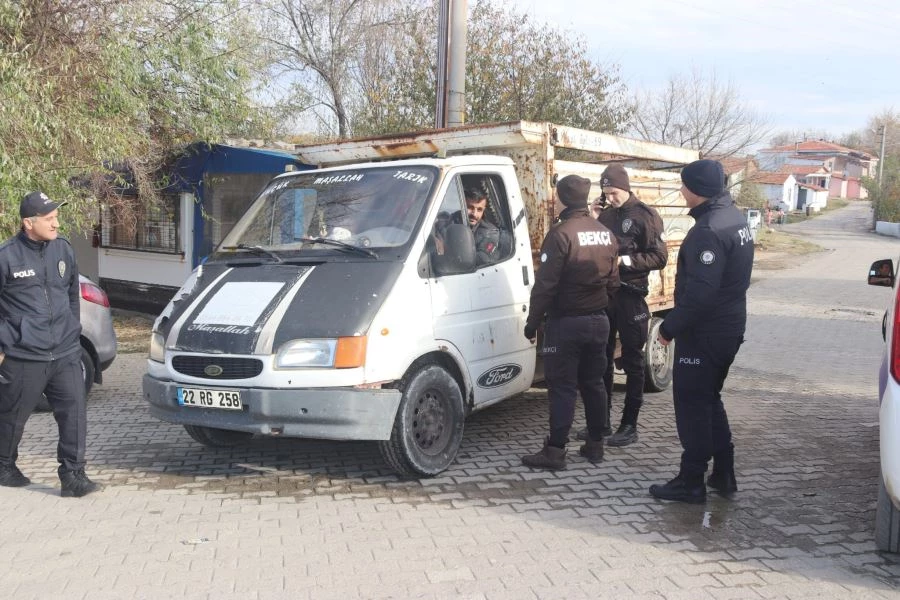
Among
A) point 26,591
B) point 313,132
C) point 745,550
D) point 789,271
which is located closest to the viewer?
point 26,591

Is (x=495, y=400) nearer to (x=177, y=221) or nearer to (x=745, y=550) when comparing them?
(x=745, y=550)

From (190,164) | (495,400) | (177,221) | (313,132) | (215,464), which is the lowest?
(215,464)

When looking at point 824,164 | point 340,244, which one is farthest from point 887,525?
point 824,164

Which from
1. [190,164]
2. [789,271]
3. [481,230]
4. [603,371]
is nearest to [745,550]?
[603,371]

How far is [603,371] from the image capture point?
18.8ft

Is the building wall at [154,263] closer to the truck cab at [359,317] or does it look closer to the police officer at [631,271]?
the truck cab at [359,317]

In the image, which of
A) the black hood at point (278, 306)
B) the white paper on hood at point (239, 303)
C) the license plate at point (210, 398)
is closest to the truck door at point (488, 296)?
the black hood at point (278, 306)

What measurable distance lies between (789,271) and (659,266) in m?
21.8

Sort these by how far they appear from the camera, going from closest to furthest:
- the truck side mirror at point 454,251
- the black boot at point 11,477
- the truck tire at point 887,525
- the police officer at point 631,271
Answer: the truck tire at point 887,525, the black boot at point 11,477, the truck side mirror at point 454,251, the police officer at point 631,271

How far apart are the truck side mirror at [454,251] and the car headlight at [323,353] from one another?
85 centimetres

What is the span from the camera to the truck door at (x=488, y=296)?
5.56 meters

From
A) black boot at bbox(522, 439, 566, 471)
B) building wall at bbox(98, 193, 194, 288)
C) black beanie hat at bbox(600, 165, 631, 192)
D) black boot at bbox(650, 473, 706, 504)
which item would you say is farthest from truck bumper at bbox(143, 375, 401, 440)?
building wall at bbox(98, 193, 194, 288)

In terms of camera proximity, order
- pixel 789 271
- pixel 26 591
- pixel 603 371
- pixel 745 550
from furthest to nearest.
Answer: pixel 789 271 → pixel 603 371 → pixel 745 550 → pixel 26 591

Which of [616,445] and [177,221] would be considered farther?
[177,221]
